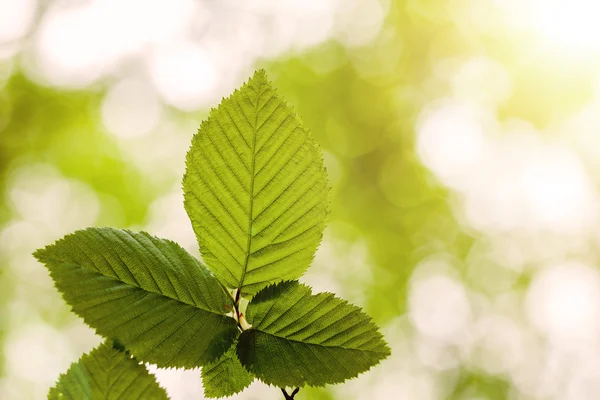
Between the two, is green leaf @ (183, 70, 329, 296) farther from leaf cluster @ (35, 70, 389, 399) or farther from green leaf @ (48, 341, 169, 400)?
green leaf @ (48, 341, 169, 400)

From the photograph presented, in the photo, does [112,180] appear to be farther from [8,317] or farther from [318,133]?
[318,133]

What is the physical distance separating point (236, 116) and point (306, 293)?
15cm

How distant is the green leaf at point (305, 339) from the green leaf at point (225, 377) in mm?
22

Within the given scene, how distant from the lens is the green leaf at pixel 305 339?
395 mm

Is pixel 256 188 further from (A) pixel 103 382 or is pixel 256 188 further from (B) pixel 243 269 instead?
(A) pixel 103 382

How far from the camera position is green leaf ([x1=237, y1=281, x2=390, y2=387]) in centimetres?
39

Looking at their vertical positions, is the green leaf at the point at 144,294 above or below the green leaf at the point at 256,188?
below

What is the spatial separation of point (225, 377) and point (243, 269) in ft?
0.29

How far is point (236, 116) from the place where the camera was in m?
0.41

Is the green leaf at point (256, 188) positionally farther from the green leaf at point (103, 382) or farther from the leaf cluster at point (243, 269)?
the green leaf at point (103, 382)

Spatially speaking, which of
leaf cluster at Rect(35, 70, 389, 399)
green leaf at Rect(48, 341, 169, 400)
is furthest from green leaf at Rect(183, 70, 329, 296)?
green leaf at Rect(48, 341, 169, 400)

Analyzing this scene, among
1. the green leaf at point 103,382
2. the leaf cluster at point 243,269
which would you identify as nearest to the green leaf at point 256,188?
the leaf cluster at point 243,269

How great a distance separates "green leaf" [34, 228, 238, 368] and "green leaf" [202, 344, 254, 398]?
28 millimetres

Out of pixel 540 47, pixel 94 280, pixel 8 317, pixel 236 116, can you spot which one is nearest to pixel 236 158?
pixel 236 116
